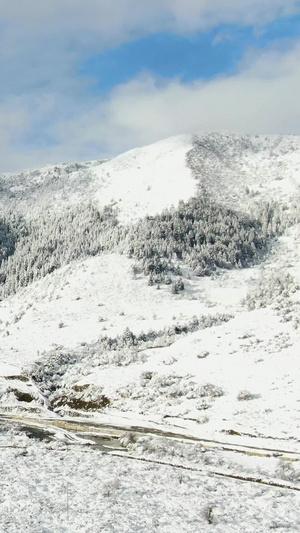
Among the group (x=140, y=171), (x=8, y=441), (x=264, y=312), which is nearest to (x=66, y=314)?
(x=264, y=312)

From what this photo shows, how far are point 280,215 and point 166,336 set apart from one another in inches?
2035

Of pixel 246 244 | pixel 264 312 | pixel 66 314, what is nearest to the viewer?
pixel 264 312

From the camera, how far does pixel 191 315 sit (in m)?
60.1

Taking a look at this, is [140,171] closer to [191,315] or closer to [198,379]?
[191,315]

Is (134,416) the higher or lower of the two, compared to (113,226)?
lower

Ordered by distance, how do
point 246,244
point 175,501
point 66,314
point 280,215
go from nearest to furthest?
Result: point 175,501, point 66,314, point 246,244, point 280,215

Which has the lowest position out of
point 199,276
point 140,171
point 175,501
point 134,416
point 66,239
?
point 134,416

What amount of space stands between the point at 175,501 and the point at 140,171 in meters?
109

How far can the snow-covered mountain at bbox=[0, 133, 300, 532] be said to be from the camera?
2917cm

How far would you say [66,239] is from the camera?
95.1 metres

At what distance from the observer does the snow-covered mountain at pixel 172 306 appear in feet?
95.7

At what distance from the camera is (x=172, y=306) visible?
→ 65.2m

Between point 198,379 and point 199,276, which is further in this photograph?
point 199,276

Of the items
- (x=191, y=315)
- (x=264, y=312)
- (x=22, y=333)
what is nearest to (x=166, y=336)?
(x=191, y=315)
